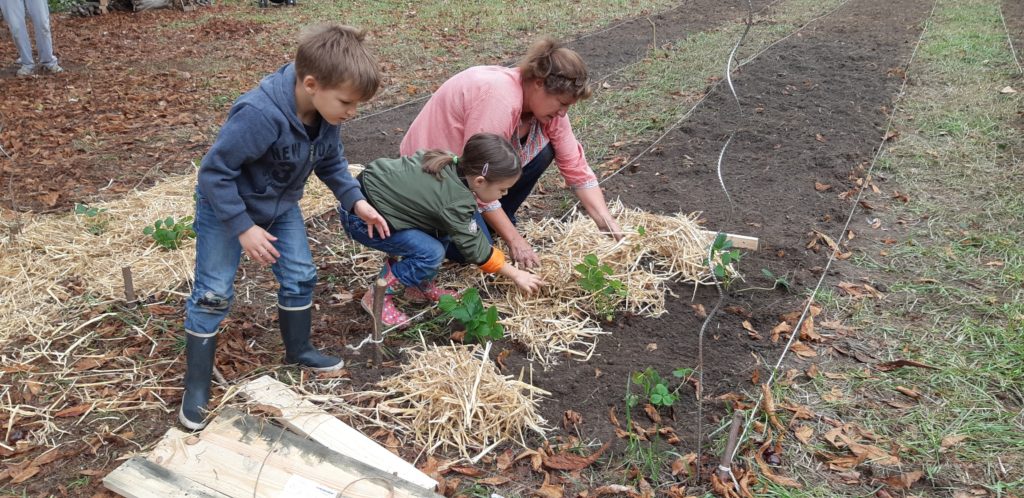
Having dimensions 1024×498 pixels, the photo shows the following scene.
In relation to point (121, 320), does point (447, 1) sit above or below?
below

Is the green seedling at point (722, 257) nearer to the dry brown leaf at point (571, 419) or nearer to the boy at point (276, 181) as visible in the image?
the dry brown leaf at point (571, 419)

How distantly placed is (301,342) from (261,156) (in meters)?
0.82

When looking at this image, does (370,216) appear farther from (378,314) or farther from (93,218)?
(93,218)

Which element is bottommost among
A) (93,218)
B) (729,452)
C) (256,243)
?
(93,218)

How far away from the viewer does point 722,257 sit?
3514 mm

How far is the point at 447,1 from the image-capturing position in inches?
495

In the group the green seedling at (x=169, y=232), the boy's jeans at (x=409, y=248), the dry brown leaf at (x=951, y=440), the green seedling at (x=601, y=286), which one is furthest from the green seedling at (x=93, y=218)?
the dry brown leaf at (x=951, y=440)

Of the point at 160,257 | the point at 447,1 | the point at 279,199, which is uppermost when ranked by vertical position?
the point at 279,199

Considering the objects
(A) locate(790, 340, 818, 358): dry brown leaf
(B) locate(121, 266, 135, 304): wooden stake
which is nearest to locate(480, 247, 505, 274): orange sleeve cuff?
(A) locate(790, 340, 818, 358): dry brown leaf

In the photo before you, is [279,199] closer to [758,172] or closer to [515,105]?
[515,105]

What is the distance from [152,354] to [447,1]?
35.5 feet

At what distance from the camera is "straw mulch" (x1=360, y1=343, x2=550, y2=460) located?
8.31 feet

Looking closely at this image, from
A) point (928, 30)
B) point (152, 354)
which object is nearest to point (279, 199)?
point (152, 354)

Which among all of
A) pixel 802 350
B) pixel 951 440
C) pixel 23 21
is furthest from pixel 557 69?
pixel 23 21
